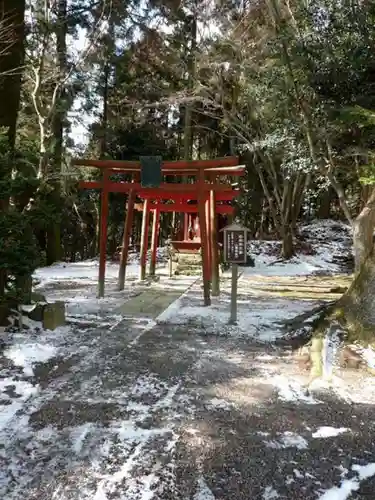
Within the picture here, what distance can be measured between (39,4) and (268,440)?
10.4 metres

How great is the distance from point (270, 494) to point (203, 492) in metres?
0.34

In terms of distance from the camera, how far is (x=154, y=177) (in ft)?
23.8

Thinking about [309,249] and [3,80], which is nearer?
[3,80]

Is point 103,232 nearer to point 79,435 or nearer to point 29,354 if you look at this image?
point 29,354

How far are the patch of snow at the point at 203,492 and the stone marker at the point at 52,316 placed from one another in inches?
131

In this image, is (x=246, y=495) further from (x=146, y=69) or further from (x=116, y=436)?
(x=146, y=69)

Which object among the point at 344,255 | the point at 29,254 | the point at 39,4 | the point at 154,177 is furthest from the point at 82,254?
the point at 29,254

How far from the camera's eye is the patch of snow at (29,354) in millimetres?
3993

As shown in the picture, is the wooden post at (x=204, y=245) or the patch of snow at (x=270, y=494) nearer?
the patch of snow at (x=270, y=494)

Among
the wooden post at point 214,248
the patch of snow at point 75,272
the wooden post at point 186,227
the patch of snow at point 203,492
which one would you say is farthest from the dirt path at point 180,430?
the wooden post at point 186,227

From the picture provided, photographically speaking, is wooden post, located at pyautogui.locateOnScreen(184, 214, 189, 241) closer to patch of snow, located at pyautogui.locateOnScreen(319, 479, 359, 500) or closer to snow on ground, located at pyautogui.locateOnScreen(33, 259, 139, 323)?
snow on ground, located at pyautogui.locateOnScreen(33, 259, 139, 323)

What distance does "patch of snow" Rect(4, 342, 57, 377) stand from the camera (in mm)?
3993

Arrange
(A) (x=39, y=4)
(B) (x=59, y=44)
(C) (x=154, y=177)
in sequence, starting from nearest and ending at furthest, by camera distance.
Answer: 1. (C) (x=154, y=177)
2. (A) (x=39, y=4)
3. (B) (x=59, y=44)

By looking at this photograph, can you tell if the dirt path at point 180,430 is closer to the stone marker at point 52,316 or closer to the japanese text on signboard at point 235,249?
the stone marker at point 52,316
